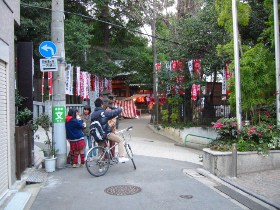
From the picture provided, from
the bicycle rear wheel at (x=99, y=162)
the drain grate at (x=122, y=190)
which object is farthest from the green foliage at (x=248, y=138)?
the bicycle rear wheel at (x=99, y=162)

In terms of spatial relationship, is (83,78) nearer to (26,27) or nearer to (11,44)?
(26,27)

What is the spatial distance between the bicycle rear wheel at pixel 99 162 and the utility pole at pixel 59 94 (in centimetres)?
127

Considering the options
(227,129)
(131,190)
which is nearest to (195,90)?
(227,129)

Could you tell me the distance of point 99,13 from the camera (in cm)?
2527

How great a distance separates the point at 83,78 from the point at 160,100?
5.47m

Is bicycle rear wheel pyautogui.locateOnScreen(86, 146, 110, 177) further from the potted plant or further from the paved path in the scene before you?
the potted plant

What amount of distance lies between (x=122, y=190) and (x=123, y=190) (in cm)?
2

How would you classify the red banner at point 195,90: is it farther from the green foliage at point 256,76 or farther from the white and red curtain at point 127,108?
the white and red curtain at point 127,108

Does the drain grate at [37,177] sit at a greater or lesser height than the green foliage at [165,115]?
lesser

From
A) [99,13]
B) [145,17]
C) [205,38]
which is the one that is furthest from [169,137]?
[99,13]

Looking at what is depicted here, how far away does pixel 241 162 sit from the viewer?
853 centimetres

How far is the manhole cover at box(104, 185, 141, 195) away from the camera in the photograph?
6975 mm

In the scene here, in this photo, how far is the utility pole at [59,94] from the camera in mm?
9328

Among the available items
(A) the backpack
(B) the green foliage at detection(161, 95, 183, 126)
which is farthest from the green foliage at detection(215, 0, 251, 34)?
(A) the backpack
